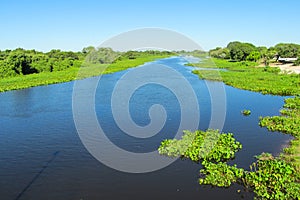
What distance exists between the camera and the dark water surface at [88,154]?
11.8 m

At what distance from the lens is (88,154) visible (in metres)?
15.8

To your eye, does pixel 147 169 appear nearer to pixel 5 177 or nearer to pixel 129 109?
pixel 5 177

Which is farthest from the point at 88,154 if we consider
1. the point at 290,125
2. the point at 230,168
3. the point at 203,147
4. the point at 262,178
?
the point at 290,125

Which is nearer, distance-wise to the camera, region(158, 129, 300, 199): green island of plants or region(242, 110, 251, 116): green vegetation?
region(158, 129, 300, 199): green island of plants

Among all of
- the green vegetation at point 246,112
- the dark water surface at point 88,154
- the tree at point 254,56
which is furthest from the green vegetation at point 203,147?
the tree at point 254,56

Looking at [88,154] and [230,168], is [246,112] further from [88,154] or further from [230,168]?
[88,154]

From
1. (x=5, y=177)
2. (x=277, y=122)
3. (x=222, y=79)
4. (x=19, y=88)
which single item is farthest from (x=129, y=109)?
(x=222, y=79)

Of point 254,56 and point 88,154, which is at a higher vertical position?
point 254,56

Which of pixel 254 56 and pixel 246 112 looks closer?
pixel 246 112

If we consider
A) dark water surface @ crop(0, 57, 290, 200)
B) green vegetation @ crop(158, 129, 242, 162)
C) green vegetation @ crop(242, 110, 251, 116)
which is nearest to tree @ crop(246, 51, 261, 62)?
dark water surface @ crop(0, 57, 290, 200)

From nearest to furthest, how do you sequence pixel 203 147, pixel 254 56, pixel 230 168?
pixel 230 168 → pixel 203 147 → pixel 254 56

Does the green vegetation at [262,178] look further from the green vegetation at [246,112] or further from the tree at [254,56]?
the tree at [254,56]

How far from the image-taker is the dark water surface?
38.7ft

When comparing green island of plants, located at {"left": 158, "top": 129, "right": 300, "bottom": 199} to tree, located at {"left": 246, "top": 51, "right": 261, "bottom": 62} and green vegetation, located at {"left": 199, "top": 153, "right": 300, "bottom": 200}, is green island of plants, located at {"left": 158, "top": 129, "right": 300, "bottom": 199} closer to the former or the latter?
green vegetation, located at {"left": 199, "top": 153, "right": 300, "bottom": 200}
